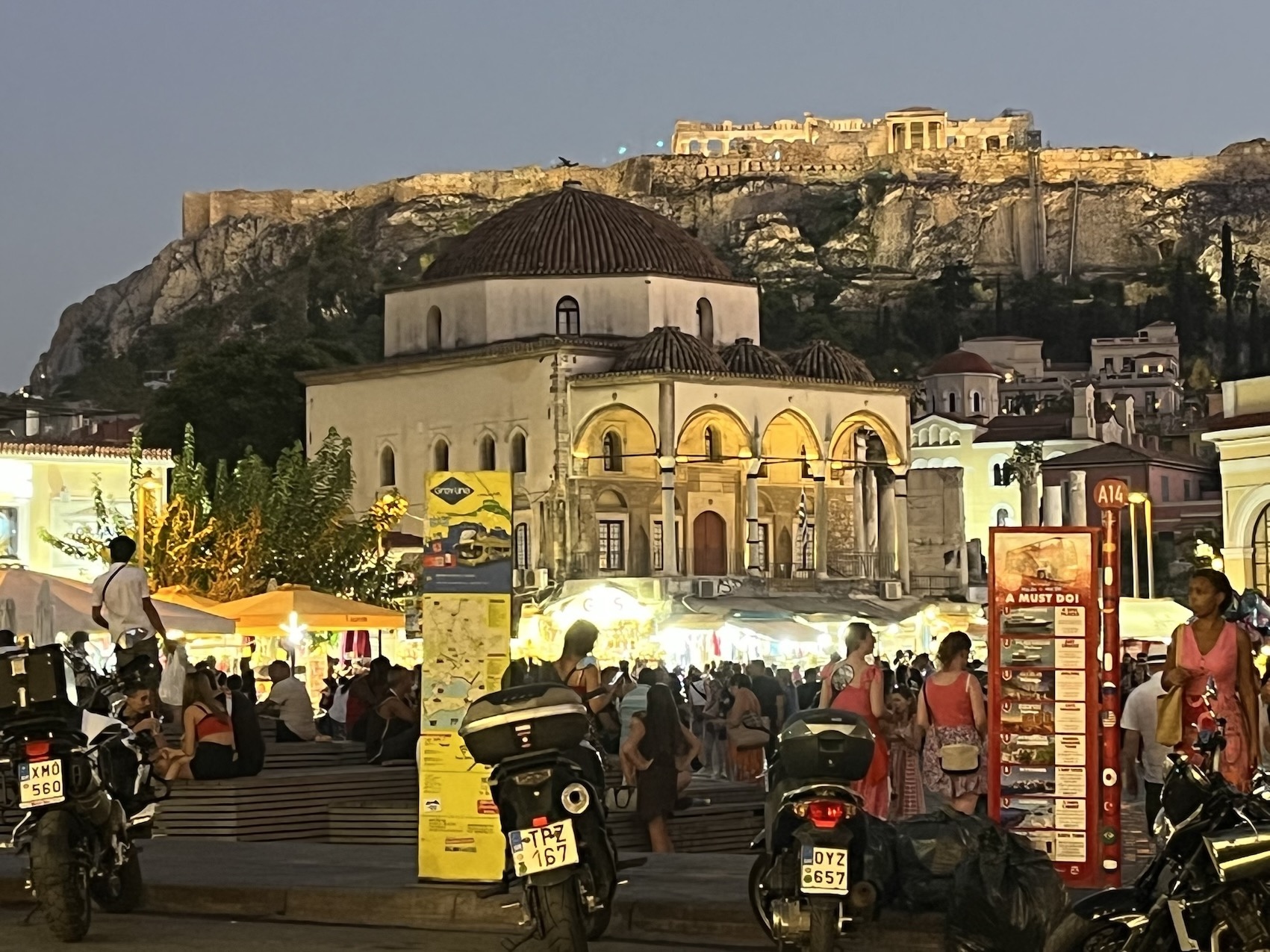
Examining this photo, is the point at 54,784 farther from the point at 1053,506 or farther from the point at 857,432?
the point at 857,432

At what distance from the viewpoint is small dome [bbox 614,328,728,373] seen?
2240 inches

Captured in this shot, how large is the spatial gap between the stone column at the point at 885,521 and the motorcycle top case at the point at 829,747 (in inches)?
2025

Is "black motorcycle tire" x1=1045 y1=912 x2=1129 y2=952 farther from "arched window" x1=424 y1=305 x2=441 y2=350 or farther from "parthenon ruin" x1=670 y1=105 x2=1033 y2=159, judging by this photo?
"parthenon ruin" x1=670 y1=105 x2=1033 y2=159

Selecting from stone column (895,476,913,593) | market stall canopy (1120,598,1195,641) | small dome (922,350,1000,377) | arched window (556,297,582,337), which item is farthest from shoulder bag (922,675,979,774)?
small dome (922,350,1000,377)

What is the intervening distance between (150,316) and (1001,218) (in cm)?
5061

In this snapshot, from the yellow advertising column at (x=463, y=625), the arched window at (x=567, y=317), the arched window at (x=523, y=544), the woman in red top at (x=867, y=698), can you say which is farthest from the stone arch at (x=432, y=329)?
the yellow advertising column at (x=463, y=625)

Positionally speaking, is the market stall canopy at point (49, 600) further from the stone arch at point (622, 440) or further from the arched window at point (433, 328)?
the arched window at point (433, 328)

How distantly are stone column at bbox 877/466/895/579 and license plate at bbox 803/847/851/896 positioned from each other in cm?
5164

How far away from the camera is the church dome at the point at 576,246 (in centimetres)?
6069

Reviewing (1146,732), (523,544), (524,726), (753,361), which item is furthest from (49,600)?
(753,361)

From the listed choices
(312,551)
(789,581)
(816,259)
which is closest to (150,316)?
(816,259)

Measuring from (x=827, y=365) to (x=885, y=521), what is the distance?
3872 millimetres

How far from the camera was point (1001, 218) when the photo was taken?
506 feet

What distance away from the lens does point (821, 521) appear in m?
60.5
